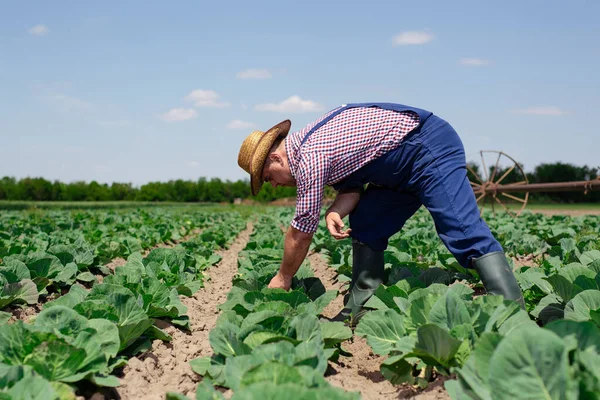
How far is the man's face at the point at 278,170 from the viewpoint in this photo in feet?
11.5

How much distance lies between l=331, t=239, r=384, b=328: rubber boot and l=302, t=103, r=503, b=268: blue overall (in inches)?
2.8

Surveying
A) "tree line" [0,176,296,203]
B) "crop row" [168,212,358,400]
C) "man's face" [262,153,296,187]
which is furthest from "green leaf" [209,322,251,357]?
"tree line" [0,176,296,203]

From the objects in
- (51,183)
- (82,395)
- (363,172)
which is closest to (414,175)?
(363,172)

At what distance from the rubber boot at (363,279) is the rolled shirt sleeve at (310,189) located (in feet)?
2.20

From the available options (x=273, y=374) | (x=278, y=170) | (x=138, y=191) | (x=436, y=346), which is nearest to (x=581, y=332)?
(x=436, y=346)

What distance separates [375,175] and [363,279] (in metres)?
0.76

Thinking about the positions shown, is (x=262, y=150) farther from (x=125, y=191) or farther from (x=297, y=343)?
(x=125, y=191)

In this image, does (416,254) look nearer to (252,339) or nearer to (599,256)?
(599,256)

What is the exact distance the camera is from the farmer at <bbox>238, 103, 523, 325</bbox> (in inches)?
127

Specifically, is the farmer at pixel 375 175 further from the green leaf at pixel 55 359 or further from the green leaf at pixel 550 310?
the green leaf at pixel 55 359

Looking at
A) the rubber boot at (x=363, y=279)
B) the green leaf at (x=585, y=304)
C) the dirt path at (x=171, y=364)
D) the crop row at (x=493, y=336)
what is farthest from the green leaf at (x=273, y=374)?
the rubber boot at (x=363, y=279)

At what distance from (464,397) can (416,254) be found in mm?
4287

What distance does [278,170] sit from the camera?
3.54 metres

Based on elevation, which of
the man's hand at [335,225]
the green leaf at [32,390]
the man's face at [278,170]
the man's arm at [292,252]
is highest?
the man's face at [278,170]
